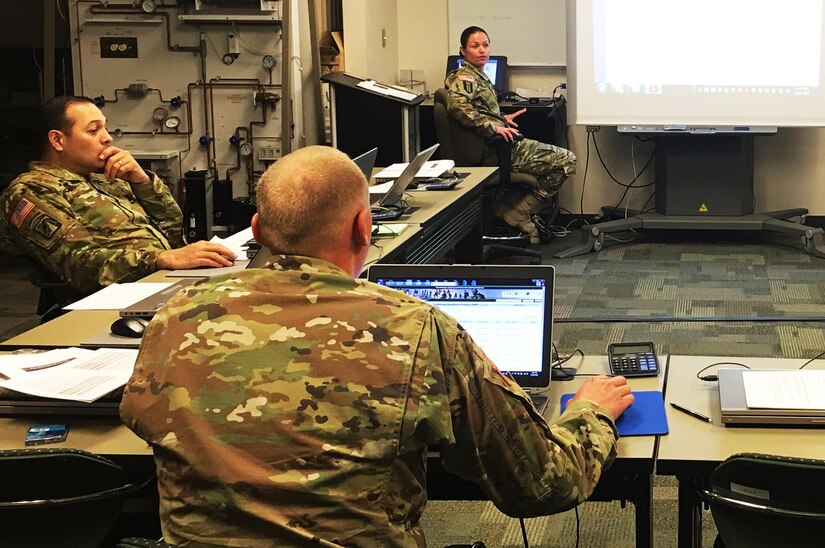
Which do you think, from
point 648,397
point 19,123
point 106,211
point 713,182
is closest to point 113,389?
point 648,397

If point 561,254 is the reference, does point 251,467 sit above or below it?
above

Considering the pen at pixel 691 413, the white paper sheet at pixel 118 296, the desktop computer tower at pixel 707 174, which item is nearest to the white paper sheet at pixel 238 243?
the white paper sheet at pixel 118 296

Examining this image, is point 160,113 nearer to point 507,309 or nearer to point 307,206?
point 507,309

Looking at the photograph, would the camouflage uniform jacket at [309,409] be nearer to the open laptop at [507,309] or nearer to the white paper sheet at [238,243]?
the open laptop at [507,309]

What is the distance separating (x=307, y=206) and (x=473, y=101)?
459cm

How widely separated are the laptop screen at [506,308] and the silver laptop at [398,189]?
66.9 inches

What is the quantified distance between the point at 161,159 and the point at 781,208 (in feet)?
13.3

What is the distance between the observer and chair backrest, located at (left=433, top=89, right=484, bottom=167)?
5.75m

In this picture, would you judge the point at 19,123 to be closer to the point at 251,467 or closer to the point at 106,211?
the point at 106,211

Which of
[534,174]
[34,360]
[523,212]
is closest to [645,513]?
[34,360]

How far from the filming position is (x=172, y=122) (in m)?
6.36

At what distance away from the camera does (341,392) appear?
127 cm

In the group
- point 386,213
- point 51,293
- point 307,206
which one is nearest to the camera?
point 307,206

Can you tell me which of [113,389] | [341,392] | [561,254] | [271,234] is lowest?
[561,254]
